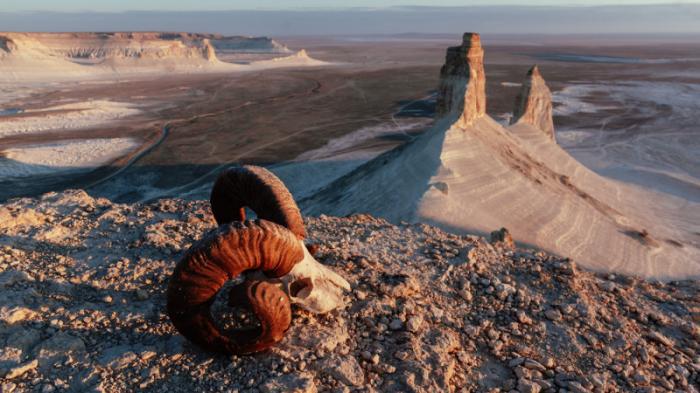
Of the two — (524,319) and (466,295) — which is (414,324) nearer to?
(466,295)

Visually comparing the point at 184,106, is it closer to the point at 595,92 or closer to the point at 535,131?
the point at 535,131

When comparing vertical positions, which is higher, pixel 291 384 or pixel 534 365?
pixel 291 384

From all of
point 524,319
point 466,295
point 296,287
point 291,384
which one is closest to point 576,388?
point 524,319

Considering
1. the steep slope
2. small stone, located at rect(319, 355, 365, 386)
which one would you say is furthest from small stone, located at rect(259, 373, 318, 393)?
the steep slope

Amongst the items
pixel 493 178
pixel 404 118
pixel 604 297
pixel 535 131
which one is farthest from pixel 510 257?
→ pixel 404 118

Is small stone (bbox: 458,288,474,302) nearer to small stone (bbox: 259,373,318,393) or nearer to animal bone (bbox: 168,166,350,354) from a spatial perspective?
animal bone (bbox: 168,166,350,354)
